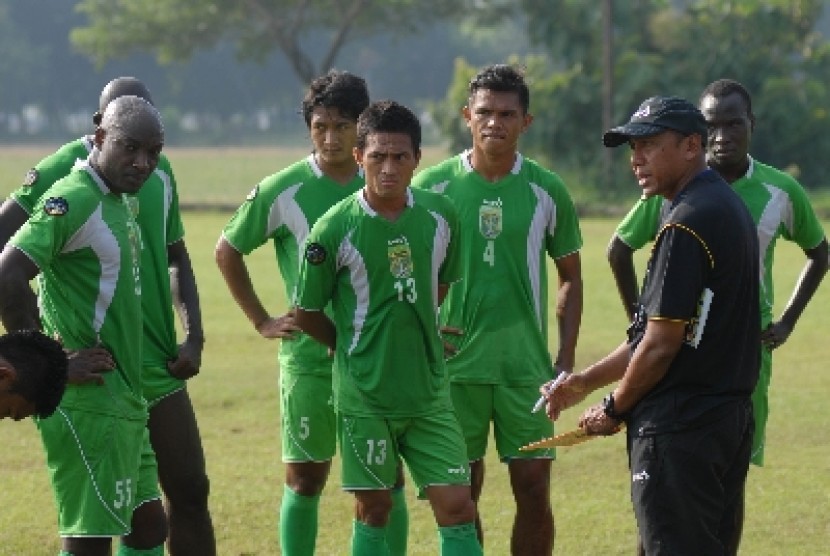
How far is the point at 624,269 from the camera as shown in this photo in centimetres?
930

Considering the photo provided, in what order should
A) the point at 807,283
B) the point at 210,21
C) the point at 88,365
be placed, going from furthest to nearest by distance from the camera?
the point at 210,21 < the point at 807,283 < the point at 88,365

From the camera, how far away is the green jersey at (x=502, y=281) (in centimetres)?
866

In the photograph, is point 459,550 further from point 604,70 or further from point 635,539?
point 604,70

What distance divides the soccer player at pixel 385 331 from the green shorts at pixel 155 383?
2.61ft

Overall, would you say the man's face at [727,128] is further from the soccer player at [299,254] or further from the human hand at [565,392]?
the human hand at [565,392]

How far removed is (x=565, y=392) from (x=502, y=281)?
1373 mm

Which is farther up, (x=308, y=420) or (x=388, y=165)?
(x=388, y=165)

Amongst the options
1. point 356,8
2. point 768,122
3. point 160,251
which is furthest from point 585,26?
point 160,251

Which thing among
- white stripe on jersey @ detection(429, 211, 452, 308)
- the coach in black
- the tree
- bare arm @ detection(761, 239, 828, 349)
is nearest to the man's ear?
the coach in black

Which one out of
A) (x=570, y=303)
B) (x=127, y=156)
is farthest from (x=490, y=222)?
(x=127, y=156)

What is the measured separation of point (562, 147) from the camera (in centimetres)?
4816

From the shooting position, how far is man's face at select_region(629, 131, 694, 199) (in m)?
6.80

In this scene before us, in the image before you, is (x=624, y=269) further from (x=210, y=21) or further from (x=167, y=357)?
(x=210, y=21)

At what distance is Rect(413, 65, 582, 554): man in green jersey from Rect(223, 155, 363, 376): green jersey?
2.09 ft
